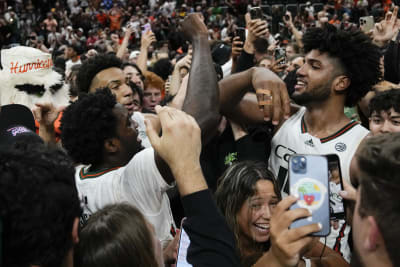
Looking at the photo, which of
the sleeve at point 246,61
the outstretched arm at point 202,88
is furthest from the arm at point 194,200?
the sleeve at point 246,61

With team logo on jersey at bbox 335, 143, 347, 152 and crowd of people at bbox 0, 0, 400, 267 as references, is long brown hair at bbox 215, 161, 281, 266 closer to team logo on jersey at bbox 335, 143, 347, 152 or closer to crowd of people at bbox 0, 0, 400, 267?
crowd of people at bbox 0, 0, 400, 267

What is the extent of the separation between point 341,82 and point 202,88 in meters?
1.29

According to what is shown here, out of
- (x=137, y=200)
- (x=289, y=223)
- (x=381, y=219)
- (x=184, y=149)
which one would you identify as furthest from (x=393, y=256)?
(x=137, y=200)

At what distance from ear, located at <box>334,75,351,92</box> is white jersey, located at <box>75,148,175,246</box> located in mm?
1343

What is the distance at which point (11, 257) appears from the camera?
106cm

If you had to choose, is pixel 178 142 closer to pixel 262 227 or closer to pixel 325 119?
pixel 262 227

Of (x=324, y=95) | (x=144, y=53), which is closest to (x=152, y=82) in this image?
(x=144, y=53)

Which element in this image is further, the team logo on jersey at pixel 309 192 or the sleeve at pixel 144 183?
the sleeve at pixel 144 183

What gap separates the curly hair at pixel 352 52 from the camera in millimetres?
2850

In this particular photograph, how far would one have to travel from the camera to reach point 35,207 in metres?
1.08

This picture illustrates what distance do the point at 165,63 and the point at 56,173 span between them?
644 cm

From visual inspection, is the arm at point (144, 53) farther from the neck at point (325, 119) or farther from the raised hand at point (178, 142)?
the raised hand at point (178, 142)

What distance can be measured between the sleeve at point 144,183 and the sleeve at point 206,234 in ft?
1.67

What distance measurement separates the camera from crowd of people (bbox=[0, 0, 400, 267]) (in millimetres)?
1199
